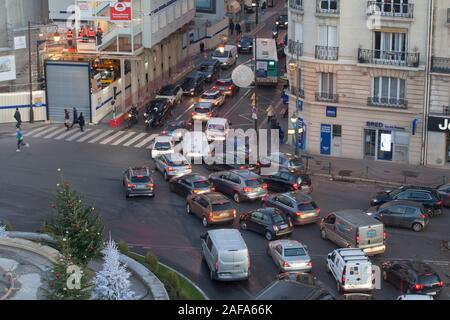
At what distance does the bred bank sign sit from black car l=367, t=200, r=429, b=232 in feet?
36.6

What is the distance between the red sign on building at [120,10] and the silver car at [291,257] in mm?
31429

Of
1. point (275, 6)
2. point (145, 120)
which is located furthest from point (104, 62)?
point (275, 6)

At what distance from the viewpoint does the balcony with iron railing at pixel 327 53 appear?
58.2 metres

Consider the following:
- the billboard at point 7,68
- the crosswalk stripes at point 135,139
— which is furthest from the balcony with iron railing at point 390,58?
the billboard at point 7,68

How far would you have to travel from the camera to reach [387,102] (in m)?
57.8

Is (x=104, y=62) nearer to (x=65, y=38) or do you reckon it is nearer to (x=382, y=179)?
(x=65, y=38)

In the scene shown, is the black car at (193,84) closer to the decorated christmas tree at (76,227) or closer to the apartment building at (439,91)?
the apartment building at (439,91)

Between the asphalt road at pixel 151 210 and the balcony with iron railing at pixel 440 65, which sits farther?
the balcony with iron railing at pixel 440 65

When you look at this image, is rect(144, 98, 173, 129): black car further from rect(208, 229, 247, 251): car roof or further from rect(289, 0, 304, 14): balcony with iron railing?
rect(208, 229, 247, 251): car roof

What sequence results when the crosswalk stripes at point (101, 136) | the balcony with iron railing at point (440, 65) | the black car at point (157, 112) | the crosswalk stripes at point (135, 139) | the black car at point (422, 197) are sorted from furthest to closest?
the black car at point (157, 112) < the crosswalk stripes at point (101, 136) < the crosswalk stripes at point (135, 139) < the balcony with iron railing at point (440, 65) < the black car at point (422, 197)

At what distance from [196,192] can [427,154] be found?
1607 cm

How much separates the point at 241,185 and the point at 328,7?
568 inches

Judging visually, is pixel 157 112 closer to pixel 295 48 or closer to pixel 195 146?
pixel 195 146

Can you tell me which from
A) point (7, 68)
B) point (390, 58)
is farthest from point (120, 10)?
point (390, 58)
